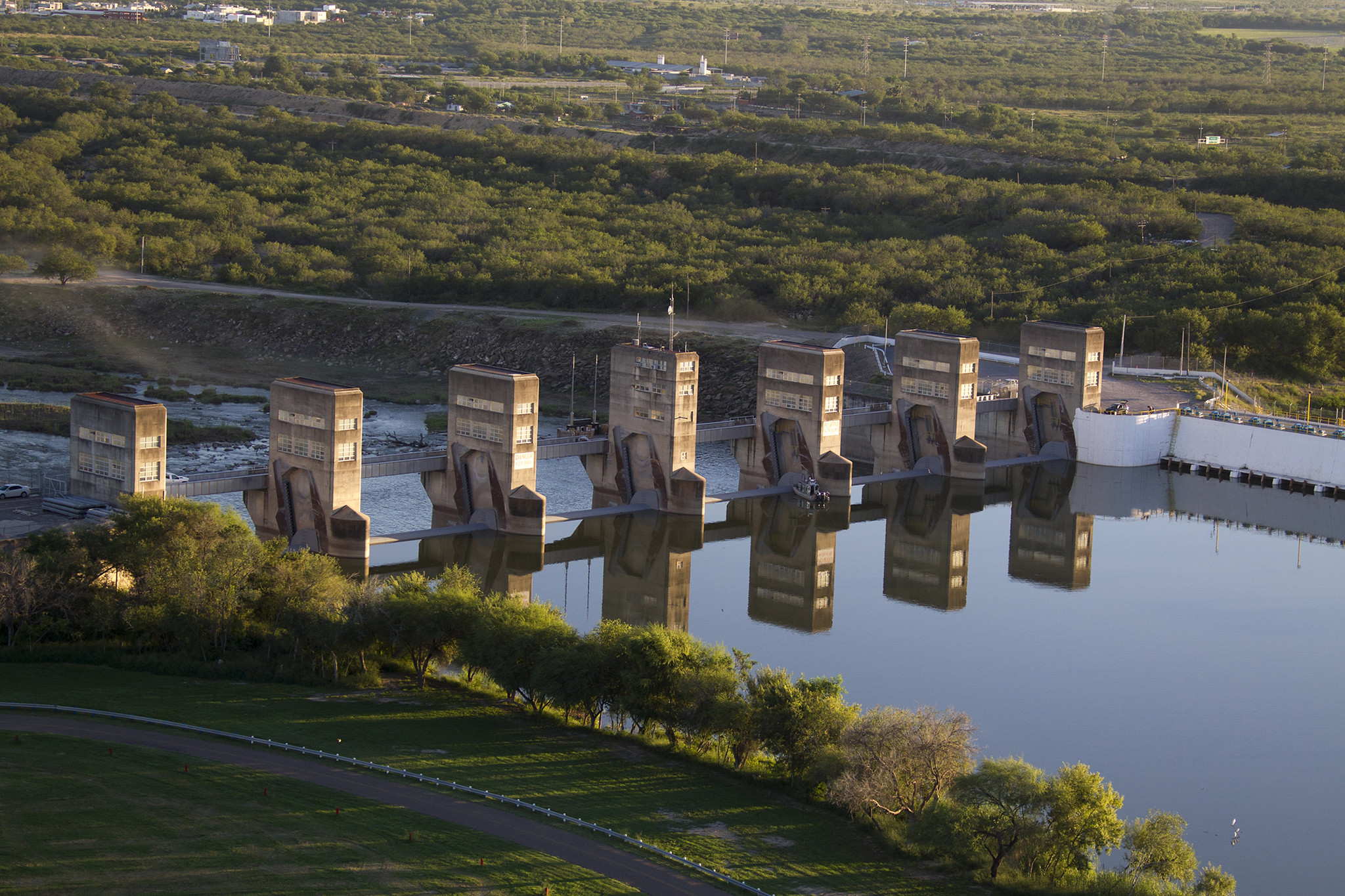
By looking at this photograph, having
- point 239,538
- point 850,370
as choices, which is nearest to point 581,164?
point 850,370

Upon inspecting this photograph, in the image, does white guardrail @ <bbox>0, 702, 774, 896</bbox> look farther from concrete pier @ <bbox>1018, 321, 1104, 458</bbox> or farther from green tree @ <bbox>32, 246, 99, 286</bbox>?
green tree @ <bbox>32, 246, 99, 286</bbox>

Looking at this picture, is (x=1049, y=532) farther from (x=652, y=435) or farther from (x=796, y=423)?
(x=652, y=435)

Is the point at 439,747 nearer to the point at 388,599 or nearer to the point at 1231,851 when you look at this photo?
the point at 388,599

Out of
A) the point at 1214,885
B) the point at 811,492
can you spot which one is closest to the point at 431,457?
the point at 811,492

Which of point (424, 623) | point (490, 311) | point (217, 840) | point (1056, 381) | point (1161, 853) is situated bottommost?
point (217, 840)

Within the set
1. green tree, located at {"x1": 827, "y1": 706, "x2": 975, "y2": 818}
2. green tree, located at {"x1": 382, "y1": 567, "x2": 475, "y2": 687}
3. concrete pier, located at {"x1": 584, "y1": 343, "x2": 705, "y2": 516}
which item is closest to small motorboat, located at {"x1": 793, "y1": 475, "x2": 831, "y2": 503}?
concrete pier, located at {"x1": 584, "y1": 343, "x2": 705, "y2": 516}

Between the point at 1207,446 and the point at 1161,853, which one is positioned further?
the point at 1207,446

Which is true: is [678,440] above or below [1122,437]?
above
